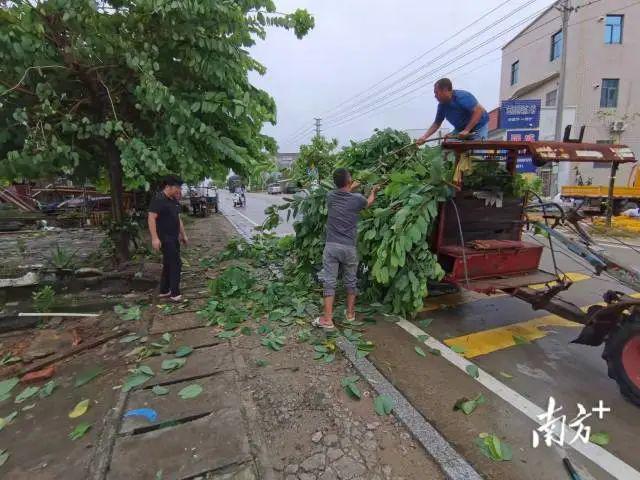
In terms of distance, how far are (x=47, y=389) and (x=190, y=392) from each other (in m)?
1.37

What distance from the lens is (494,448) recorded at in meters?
→ 2.61

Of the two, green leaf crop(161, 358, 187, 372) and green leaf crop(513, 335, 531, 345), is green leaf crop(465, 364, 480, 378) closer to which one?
green leaf crop(513, 335, 531, 345)

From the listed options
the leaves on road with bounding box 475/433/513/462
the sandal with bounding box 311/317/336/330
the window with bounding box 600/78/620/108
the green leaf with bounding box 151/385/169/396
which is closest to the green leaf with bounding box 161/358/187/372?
the green leaf with bounding box 151/385/169/396

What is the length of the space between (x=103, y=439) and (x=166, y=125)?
401 centimetres

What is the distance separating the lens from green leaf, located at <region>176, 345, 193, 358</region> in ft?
12.9

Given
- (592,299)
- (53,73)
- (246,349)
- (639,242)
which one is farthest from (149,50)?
(639,242)

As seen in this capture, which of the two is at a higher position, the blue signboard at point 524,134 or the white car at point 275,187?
the blue signboard at point 524,134

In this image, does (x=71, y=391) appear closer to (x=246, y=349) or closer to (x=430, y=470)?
(x=246, y=349)

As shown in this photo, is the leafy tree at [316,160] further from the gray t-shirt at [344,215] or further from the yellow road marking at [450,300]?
the yellow road marking at [450,300]

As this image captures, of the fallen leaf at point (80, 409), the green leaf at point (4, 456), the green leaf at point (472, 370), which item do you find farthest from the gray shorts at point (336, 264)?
the green leaf at point (4, 456)

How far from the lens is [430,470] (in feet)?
8.01

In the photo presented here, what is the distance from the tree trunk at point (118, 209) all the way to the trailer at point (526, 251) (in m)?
5.81

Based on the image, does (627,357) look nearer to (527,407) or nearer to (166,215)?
(527,407)

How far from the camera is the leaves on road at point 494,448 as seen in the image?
2559 millimetres
